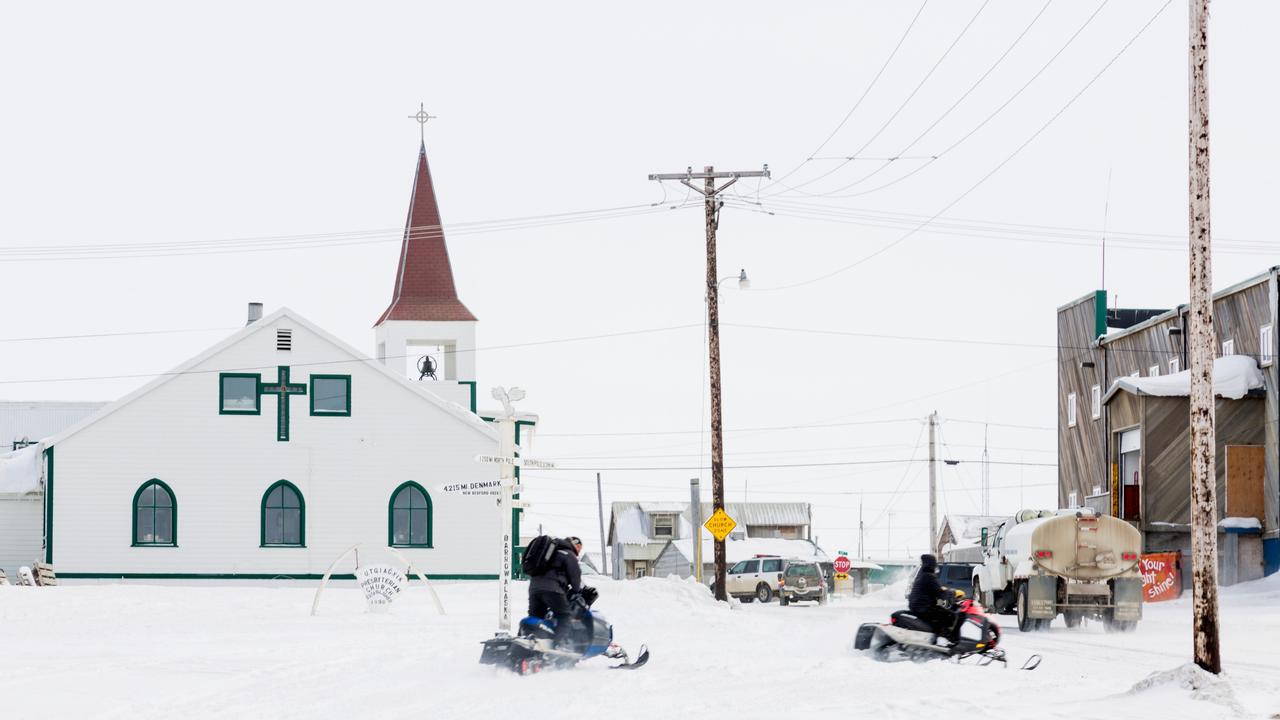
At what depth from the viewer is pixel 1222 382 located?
144ft

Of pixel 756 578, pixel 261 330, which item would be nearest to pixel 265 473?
pixel 261 330

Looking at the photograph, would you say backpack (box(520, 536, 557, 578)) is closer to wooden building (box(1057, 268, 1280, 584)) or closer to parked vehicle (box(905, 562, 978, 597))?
parked vehicle (box(905, 562, 978, 597))

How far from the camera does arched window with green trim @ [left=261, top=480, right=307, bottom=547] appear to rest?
147 feet

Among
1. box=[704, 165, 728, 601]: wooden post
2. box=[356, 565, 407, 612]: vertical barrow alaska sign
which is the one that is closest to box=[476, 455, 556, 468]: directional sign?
box=[356, 565, 407, 612]: vertical barrow alaska sign

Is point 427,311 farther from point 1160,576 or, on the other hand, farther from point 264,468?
point 1160,576

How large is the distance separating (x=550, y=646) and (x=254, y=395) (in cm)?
2902

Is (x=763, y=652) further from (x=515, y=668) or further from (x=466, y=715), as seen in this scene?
(x=466, y=715)

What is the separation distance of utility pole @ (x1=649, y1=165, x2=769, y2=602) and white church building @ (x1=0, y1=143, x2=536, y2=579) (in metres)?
7.93

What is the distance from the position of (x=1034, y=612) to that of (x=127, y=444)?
2554 centimetres

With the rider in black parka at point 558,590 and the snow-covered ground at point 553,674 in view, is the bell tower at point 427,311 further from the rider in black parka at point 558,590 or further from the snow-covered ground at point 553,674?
the rider in black parka at point 558,590

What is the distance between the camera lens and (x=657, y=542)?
94.1 meters

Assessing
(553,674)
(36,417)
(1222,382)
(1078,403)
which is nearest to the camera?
(553,674)

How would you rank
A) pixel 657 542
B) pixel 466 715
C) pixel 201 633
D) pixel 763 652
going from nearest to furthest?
pixel 466 715, pixel 763 652, pixel 201 633, pixel 657 542

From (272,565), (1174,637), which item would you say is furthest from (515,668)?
(272,565)
